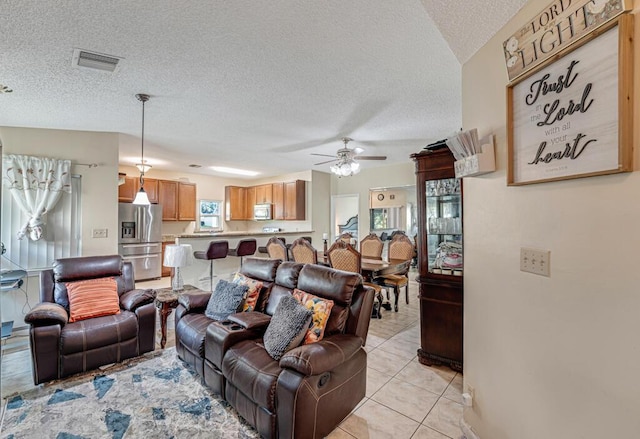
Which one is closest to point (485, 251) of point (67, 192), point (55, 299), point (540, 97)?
point (540, 97)

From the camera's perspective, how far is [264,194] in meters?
7.76

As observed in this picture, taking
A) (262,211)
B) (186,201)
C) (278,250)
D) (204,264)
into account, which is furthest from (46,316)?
(262,211)

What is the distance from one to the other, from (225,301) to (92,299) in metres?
1.39

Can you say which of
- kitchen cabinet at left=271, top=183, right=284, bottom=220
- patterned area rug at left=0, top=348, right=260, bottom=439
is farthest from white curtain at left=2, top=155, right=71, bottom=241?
kitchen cabinet at left=271, top=183, right=284, bottom=220

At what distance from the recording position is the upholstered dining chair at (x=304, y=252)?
401 cm

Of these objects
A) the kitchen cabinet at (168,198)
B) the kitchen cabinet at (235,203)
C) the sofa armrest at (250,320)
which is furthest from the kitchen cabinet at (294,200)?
the sofa armrest at (250,320)

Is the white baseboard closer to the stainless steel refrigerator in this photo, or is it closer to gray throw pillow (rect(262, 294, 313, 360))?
gray throw pillow (rect(262, 294, 313, 360))

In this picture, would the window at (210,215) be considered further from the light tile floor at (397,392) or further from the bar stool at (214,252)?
the light tile floor at (397,392)

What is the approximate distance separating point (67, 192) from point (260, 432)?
12.6 feet

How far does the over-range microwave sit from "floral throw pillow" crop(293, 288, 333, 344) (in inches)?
214

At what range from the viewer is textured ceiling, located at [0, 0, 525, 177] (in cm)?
169

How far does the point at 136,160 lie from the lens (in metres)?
5.95

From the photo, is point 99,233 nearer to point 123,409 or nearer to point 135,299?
point 135,299

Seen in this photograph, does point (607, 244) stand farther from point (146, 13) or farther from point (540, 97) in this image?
point (146, 13)
